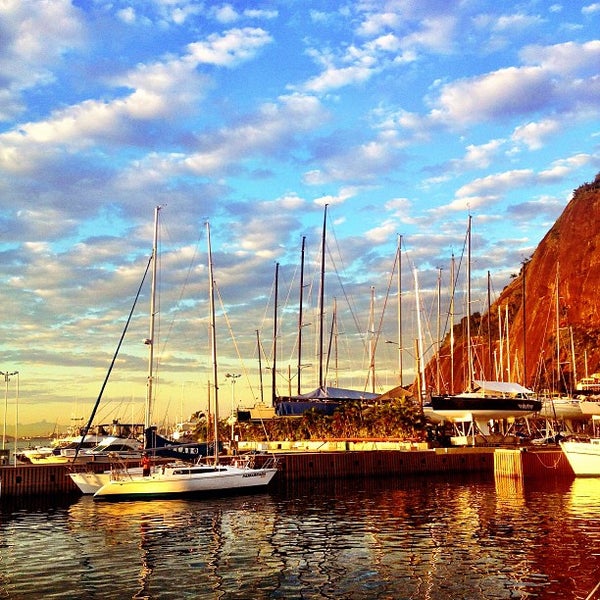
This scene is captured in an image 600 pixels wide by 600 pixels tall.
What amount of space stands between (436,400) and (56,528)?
39432 mm

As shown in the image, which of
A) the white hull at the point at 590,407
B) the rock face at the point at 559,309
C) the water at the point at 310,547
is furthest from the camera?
the rock face at the point at 559,309

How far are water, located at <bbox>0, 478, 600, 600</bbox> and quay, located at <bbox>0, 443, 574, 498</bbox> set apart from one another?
14.4 feet

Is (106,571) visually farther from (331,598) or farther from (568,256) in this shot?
(568,256)

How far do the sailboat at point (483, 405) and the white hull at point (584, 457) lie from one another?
1127 centimetres

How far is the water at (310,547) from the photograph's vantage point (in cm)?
2325

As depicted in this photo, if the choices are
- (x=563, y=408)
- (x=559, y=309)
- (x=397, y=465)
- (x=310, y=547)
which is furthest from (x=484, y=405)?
(x=559, y=309)

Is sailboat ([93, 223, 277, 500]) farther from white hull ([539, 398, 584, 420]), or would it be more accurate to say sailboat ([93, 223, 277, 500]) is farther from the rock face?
the rock face

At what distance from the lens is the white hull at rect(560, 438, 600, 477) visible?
58156mm

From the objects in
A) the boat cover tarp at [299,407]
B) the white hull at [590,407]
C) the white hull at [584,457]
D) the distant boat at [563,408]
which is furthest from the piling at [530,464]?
the white hull at [590,407]

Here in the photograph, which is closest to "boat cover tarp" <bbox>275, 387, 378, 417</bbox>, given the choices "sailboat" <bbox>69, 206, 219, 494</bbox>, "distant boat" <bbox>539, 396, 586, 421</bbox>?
"sailboat" <bbox>69, 206, 219, 494</bbox>

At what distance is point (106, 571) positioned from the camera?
26.2 m

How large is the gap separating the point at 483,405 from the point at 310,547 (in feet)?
141

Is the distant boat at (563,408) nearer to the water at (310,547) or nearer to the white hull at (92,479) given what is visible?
the water at (310,547)

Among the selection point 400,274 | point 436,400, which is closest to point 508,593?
point 436,400
